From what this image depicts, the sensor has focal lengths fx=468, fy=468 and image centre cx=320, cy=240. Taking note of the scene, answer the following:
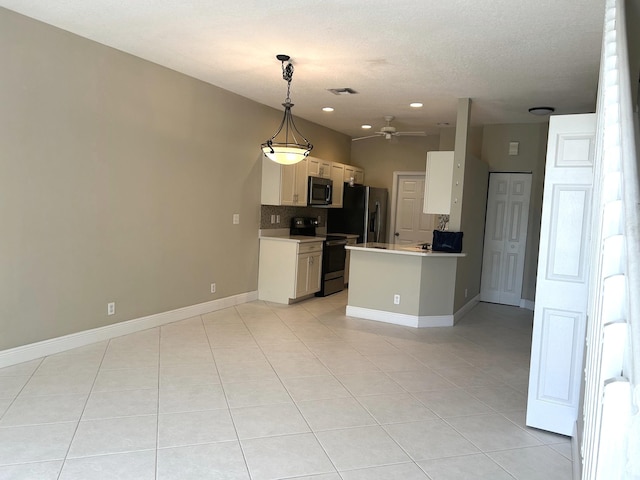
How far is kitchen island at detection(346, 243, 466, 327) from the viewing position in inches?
219

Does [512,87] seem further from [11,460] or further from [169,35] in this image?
[11,460]

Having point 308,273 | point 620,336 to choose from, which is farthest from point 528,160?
point 620,336

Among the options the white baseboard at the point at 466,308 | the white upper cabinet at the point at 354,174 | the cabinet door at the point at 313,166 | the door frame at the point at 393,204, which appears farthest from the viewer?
the door frame at the point at 393,204

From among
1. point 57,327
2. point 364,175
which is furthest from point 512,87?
point 57,327

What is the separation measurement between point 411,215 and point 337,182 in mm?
1653

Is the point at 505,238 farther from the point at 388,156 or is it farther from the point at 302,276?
the point at 302,276

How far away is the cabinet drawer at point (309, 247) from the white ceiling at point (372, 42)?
2020 millimetres

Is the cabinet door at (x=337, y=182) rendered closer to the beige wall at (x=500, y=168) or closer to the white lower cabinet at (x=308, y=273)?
the white lower cabinet at (x=308, y=273)

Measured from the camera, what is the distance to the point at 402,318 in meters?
5.65

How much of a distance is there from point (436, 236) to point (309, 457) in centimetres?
375

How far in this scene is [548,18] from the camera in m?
3.21

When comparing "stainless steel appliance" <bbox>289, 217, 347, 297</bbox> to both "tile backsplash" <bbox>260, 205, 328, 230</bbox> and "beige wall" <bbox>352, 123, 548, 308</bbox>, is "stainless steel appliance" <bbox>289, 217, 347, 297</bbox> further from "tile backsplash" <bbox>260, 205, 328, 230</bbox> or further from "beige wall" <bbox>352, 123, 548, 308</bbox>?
"beige wall" <bbox>352, 123, 548, 308</bbox>

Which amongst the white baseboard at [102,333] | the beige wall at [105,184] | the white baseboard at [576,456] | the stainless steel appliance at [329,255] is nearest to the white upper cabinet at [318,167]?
the stainless steel appliance at [329,255]

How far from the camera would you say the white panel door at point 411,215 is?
855 centimetres
